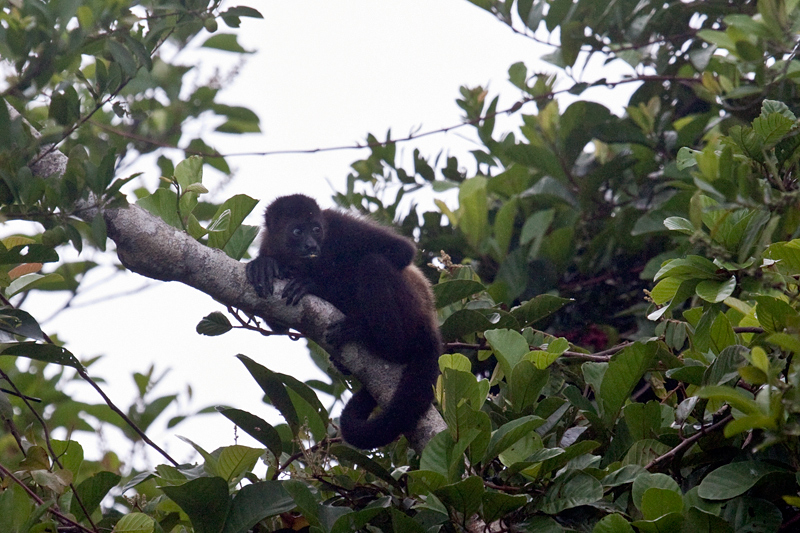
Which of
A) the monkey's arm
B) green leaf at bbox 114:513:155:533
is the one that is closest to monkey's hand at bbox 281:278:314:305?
the monkey's arm

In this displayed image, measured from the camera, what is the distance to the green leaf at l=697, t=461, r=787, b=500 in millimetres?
1971

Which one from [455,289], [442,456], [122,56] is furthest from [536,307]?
[122,56]

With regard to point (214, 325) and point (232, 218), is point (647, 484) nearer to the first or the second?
point (214, 325)

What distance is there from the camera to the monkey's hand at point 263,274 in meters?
2.84

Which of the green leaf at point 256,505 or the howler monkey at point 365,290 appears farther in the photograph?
the howler monkey at point 365,290

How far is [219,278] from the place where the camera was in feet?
8.92

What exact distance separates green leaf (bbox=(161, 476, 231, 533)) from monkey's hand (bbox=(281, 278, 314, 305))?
86cm

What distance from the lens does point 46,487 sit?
237 cm

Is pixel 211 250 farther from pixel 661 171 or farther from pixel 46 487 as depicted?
pixel 661 171

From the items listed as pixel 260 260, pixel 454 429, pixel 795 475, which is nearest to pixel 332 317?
pixel 260 260

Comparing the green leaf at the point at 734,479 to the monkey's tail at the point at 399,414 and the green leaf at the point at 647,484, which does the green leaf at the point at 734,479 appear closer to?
the green leaf at the point at 647,484

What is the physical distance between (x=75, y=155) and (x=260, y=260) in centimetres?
99

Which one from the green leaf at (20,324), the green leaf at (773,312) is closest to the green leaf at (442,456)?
the green leaf at (773,312)

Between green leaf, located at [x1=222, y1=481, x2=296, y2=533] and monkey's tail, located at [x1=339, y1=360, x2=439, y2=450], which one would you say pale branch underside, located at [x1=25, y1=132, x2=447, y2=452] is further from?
green leaf, located at [x1=222, y1=481, x2=296, y2=533]
